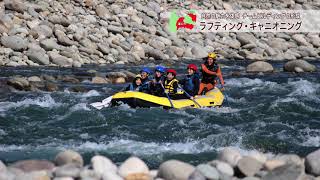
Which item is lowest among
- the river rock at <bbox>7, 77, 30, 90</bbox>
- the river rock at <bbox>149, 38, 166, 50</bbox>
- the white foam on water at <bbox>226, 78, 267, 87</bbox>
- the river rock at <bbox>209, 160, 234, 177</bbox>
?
the river rock at <bbox>149, 38, 166, 50</bbox>

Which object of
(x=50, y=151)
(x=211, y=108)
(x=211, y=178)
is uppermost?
(x=211, y=178)

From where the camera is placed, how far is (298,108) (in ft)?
42.1

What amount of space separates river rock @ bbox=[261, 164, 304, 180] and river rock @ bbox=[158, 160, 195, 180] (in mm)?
852

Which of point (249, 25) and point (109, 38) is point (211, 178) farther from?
point (249, 25)

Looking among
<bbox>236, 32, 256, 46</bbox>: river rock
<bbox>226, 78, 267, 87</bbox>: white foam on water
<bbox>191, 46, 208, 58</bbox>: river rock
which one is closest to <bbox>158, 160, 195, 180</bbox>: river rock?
<bbox>226, 78, 267, 87</bbox>: white foam on water

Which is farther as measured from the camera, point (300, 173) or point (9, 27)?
point (9, 27)

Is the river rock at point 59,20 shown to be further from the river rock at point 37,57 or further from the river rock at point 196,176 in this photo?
the river rock at point 196,176

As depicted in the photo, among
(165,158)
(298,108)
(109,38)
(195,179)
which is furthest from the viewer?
(109,38)

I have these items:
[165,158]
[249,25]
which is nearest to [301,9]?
[249,25]

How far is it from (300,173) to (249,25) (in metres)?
22.5

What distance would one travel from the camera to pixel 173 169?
19.7ft

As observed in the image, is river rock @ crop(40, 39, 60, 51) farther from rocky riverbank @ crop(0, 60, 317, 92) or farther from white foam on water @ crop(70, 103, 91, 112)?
white foam on water @ crop(70, 103, 91, 112)

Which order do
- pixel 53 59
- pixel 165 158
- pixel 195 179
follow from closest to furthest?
pixel 195 179 → pixel 165 158 → pixel 53 59

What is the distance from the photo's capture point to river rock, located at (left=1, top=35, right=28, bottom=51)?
18.8 meters
